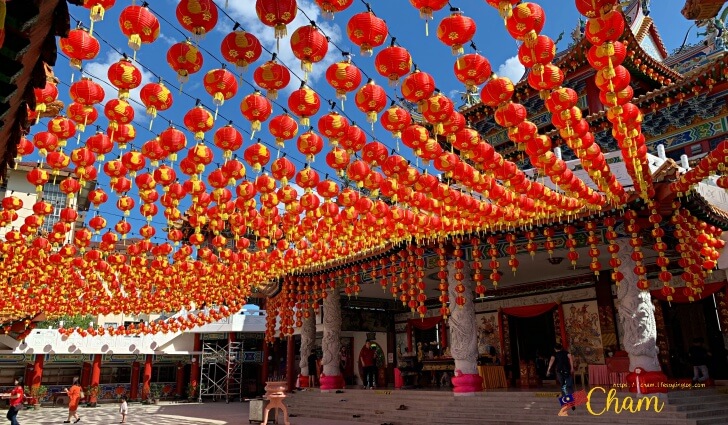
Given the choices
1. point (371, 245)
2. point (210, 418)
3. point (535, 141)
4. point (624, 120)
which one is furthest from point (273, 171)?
point (210, 418)

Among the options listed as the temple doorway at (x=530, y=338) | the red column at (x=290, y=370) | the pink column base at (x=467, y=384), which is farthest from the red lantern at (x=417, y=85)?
the red column at (x=290, y=370)

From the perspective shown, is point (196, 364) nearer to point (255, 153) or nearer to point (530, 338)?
point (530, 338)

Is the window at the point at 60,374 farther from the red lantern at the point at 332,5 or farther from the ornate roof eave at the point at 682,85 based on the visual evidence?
the red lantern at the point at 332,5

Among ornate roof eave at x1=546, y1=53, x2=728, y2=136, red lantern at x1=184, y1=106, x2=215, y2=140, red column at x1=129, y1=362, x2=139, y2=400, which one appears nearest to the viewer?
red lantern at x1=184, y1=106, x2=215, y2=140

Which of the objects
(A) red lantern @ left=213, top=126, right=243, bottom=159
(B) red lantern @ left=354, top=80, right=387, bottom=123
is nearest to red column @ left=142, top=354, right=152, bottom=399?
(A) red lantern @ left=213, top=126, right=243, bottom=159

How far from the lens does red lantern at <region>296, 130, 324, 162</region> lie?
20.9ft

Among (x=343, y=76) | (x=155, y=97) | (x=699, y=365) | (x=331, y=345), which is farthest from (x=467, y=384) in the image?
(x=155, y=97)

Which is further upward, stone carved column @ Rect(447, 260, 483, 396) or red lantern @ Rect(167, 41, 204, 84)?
red lantern @ Rect(167, 41, 204, 84)

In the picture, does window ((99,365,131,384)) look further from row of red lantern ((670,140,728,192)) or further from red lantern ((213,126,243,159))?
row of red lantern ((670,140,728,192))

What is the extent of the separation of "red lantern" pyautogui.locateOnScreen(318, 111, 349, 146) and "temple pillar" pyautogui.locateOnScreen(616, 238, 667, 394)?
291 inches

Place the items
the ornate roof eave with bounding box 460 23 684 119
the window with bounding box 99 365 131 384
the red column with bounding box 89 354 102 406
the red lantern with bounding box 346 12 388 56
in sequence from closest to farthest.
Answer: the red lantern with bounding box 346 12 388 56 < the ornate roof eave with bounding box 460 23 684 119 < the red column with bounding box 89 354 102 406 < the window with bounding box 99 365 131 384

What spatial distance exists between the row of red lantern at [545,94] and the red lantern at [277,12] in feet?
5.39

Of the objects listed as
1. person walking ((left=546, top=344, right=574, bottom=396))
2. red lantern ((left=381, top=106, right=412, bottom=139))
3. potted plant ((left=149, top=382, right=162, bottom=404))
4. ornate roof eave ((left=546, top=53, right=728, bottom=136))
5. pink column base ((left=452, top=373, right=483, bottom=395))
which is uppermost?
ornate roof eave ((left=546, top=53, right=728, bottom=136))

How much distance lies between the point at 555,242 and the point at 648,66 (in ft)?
21.9
